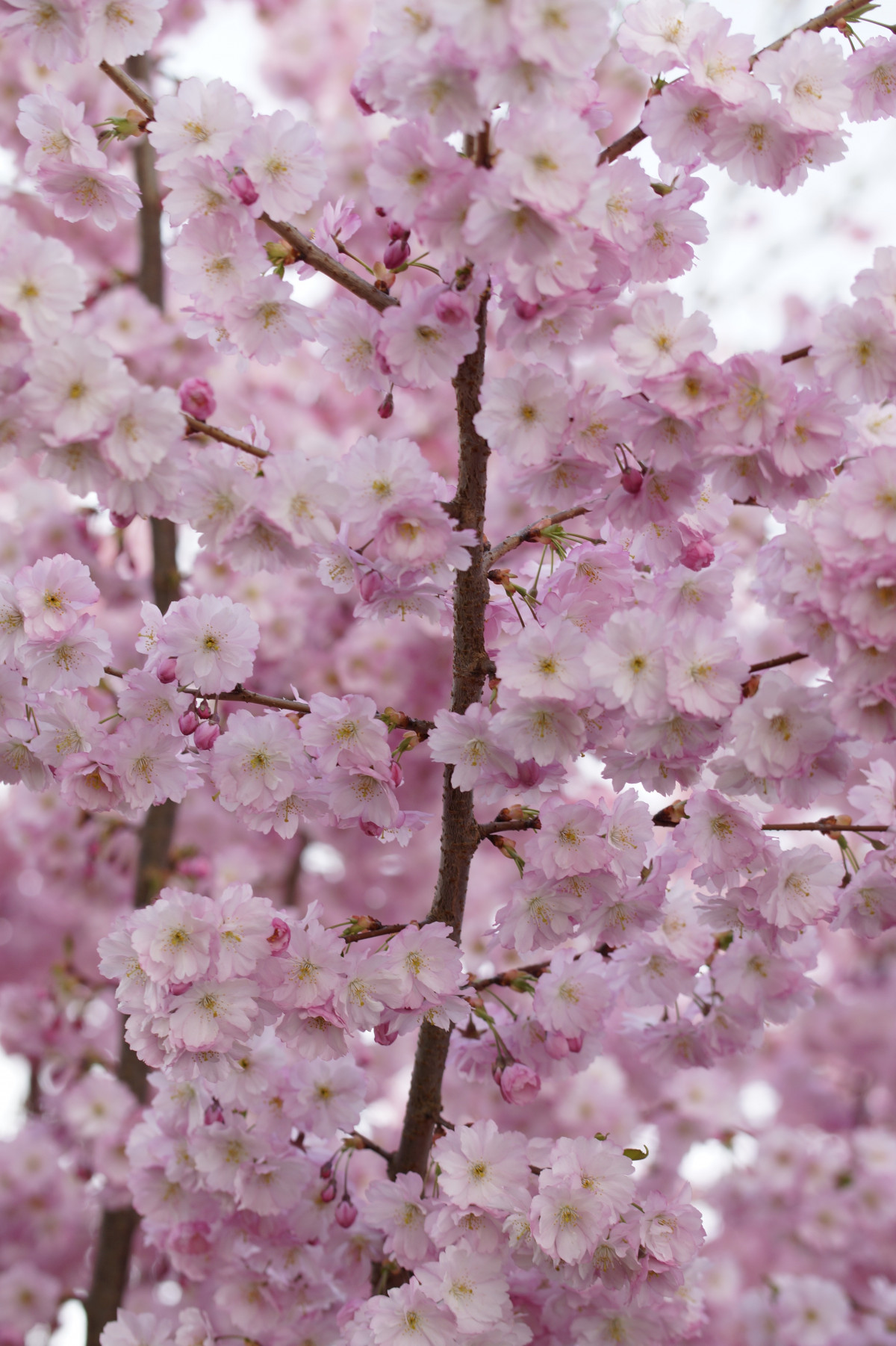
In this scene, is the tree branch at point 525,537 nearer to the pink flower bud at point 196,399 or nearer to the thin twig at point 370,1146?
the pink flower bud at point 196,399

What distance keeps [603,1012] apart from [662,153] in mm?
1339

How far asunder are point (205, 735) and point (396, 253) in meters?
0.71

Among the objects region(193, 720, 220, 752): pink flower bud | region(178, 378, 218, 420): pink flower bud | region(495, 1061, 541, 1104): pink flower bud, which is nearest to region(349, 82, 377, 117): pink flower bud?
region(178, 378, 218, 420): pink flower bud

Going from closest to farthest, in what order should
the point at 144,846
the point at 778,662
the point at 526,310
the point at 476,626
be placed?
the point at 526,310, the point at 778,662, the point at 476,626, the point at 144,846

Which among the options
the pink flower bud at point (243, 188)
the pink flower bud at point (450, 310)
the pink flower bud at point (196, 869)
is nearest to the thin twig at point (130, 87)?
the pink flower bud at point (243, 188)

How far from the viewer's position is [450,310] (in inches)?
54.4

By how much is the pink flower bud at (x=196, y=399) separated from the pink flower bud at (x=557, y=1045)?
1.11m

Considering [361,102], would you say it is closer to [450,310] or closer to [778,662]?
[450,310]

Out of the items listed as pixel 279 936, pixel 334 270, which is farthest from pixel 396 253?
pixel 279 936

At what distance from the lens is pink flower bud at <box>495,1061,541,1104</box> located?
1.71m

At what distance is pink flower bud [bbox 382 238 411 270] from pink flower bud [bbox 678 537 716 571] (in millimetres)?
559

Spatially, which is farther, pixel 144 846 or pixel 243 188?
pixel 144 846

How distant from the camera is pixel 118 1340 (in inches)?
74.9

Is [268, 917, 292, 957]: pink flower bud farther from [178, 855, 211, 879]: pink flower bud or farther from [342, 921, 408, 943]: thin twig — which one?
[178, 855, 211, 879]: pink flower bud
